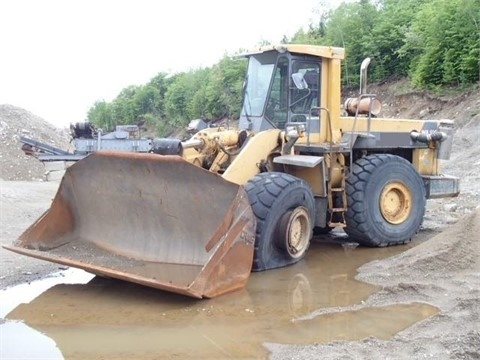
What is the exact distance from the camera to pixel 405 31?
19484 mm

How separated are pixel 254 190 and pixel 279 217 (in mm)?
403

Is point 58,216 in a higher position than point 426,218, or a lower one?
higher

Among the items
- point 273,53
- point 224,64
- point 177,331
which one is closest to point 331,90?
point 273,53

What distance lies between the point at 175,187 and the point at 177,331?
1903 millimetres

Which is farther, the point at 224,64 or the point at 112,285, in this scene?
the point at 224,64

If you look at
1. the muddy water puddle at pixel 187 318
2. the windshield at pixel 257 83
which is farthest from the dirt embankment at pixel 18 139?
the muddy water puddle at pixel 187 318

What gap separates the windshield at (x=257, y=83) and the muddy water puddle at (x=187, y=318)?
7.69 ft

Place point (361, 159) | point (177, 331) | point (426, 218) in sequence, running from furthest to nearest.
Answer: point (426, 218), point (361, 159), point (177, 331)

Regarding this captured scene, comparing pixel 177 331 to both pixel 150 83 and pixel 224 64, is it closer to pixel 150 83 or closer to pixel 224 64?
pixel 224 64

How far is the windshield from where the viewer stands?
862 centimetres

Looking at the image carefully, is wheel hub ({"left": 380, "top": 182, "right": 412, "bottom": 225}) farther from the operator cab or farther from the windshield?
the windshield

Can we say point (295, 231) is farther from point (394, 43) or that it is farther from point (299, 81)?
point (394, 43)

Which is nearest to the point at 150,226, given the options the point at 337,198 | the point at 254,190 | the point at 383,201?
the point at 254,190

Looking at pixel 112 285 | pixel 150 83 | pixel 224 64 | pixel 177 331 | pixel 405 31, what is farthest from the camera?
pixel 150 83
